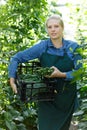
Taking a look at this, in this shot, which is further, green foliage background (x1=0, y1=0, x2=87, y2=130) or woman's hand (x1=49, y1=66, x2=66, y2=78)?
green foliage background (x1=0, y1=0, x2=87, y2=130)

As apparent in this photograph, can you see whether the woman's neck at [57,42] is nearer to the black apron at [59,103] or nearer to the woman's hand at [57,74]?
the black apron at [59,103]

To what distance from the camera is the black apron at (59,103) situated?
2977 mm

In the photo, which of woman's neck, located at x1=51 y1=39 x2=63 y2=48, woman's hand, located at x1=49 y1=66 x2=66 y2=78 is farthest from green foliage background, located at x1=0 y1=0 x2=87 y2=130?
woman's hand, located at x1=49 y1=66 x2=66 y2=78

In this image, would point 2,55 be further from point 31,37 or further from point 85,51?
point 85,51

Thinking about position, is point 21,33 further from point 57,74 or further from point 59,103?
point 57,74

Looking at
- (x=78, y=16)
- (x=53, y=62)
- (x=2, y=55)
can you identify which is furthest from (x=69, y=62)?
(x=78, y=16)

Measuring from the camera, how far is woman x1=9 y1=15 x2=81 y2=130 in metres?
2.93

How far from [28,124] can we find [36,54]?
1193 millimetres

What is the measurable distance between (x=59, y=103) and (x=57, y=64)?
1.13 feet

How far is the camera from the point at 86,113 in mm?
2373

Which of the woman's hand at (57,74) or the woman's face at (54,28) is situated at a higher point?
the woman's face at (54,28)

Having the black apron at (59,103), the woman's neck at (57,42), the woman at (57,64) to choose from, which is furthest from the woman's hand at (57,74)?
the woman's neck at (57,42)

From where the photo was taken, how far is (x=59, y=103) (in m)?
3.09

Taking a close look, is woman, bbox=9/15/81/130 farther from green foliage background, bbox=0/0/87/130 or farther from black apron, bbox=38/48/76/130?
green foliage background, bbox=0/0/87/130
